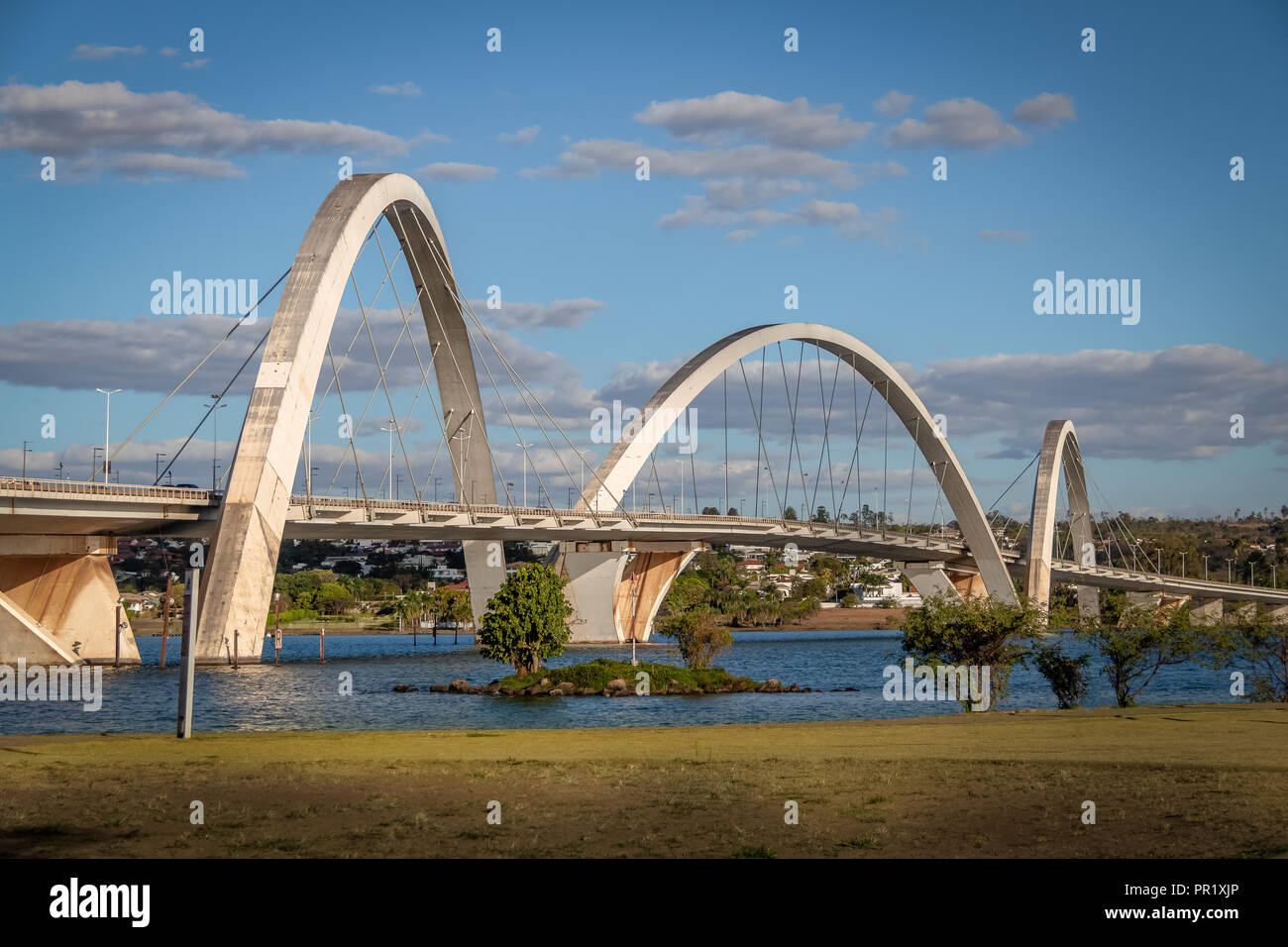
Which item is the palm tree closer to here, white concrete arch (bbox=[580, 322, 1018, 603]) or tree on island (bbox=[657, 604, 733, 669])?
white concrete arch (bbox=[580, 322, 1018, 603])

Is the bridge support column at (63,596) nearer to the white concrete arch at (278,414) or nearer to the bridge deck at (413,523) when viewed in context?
the bridge deck at (413,523)

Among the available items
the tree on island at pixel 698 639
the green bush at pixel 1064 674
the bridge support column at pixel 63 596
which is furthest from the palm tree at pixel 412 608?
the green bush at pixel 1064 674

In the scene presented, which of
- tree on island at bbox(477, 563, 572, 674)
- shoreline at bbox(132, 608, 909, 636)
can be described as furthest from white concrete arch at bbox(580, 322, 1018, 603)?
shoreline at bbox(132, 608, 909, 636)

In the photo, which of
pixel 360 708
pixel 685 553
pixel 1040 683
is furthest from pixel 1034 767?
pixel 685 553

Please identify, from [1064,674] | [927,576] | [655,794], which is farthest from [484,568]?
[655,794]

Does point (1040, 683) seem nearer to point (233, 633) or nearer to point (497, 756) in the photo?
point (233, 633)
